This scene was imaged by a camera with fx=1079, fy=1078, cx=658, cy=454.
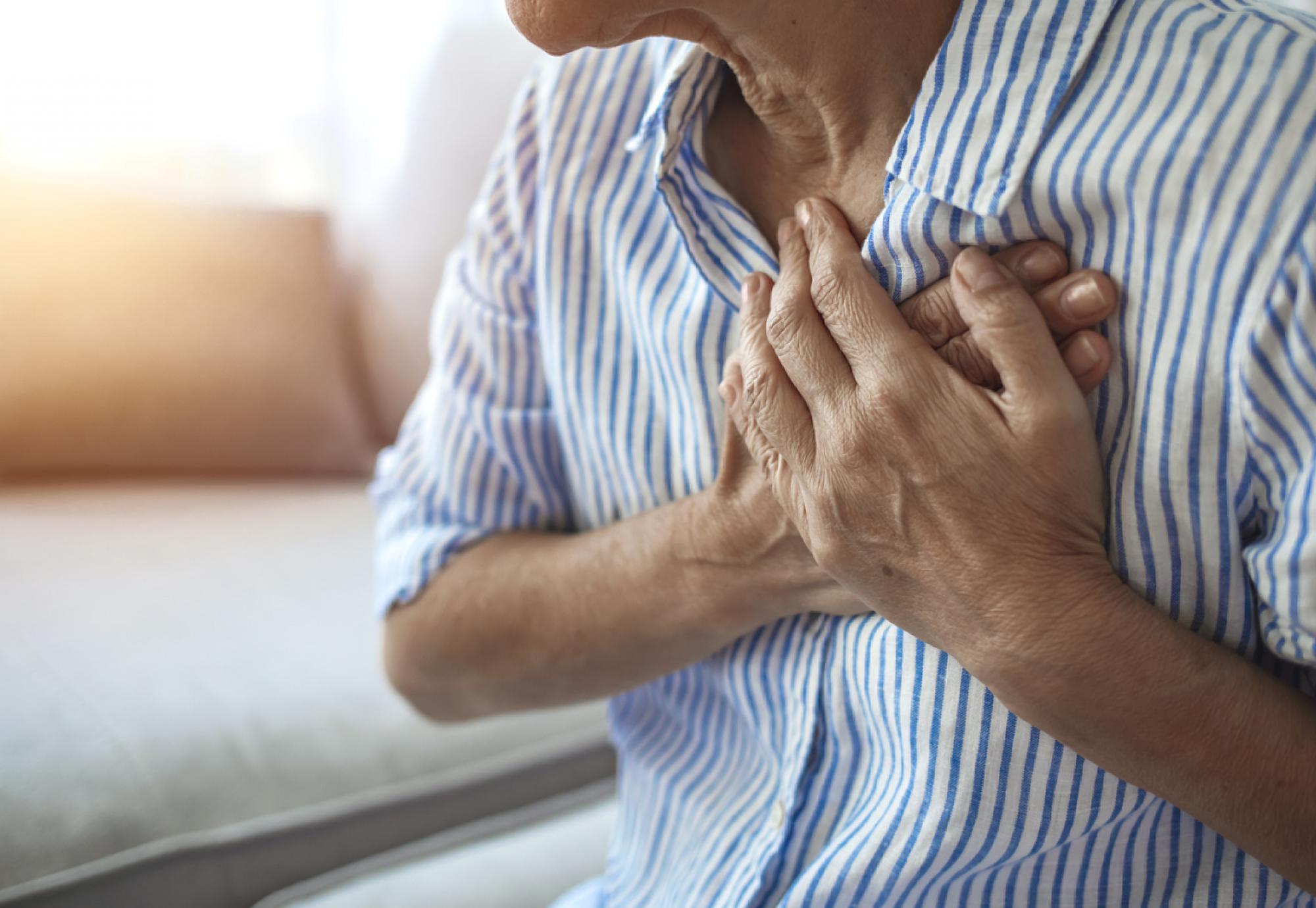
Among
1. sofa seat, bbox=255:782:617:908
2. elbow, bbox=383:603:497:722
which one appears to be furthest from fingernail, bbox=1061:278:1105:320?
sofa seat, bbox=255:782:617:908

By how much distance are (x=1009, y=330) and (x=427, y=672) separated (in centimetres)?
58

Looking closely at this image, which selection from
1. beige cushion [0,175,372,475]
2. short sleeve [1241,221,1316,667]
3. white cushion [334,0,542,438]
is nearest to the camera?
short sleeve [1241,221,1316,667]

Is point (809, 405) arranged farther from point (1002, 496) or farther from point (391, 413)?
point (391, 413)

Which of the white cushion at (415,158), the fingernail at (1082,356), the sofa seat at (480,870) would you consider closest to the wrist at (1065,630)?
the fingernail at (1082,356)

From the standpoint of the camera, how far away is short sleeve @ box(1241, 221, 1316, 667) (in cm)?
50

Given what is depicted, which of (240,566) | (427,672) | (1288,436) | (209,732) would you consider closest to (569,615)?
(427,672)

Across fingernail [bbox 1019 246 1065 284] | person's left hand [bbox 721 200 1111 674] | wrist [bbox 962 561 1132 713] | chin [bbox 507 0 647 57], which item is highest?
chin [bbox 507 0 647 57]

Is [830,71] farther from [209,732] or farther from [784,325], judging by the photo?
[209,732]

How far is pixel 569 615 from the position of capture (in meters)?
0.84

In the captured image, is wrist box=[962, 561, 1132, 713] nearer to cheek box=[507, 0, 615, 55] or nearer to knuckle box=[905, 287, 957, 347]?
knuckle box=[905, 287, 957, 347]

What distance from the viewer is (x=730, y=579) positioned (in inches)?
29.5

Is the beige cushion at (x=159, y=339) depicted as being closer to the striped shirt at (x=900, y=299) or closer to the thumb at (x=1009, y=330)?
the striped shirt at (x=900, y=299)

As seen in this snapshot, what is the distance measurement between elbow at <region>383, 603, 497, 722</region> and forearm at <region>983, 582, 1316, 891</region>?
47 cm

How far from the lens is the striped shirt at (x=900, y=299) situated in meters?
0.52
